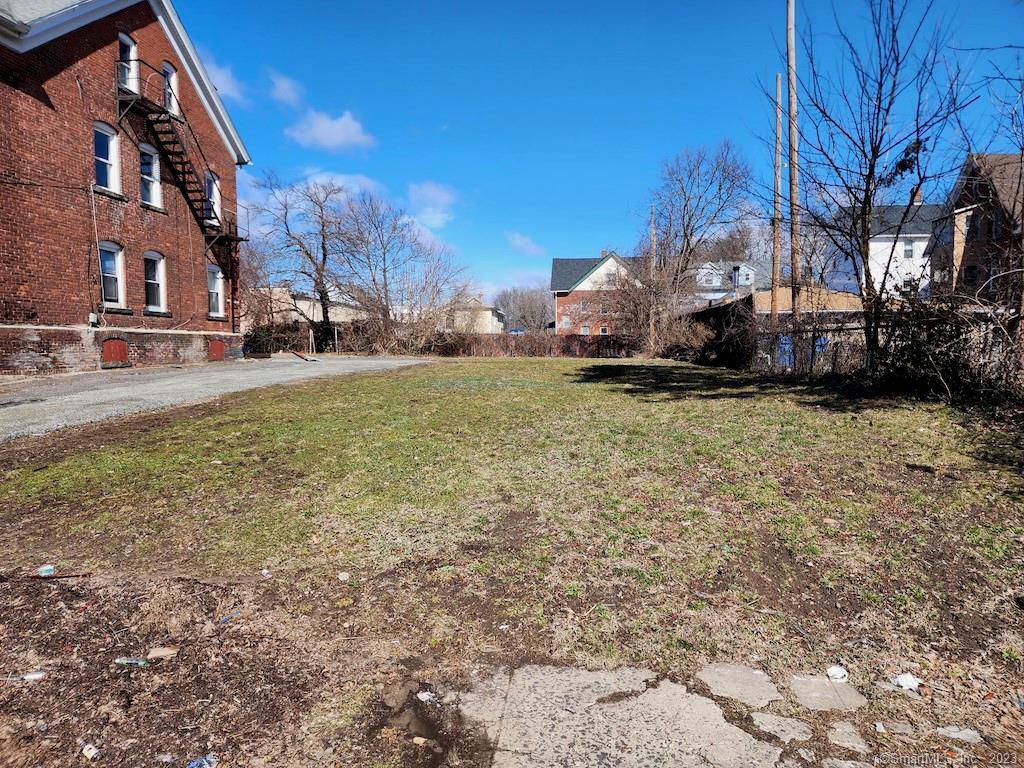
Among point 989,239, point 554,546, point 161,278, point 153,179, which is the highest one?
point 153,179

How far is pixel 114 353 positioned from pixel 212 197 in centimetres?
732

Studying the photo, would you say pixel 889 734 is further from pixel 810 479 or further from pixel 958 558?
pixel 810 479

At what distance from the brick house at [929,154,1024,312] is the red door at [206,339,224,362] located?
63.4ft

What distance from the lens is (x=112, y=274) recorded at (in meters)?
15.1

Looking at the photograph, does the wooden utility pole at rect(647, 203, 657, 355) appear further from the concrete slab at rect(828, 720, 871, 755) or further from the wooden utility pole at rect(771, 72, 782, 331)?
the concrete slab at rect(828, 720, 871, 755)

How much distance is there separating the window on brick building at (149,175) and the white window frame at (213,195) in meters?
1.77

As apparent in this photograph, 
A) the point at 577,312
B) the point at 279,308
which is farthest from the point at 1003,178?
the point at 577,312

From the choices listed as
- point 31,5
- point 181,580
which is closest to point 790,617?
point 181,580

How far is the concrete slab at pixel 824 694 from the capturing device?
2006 millimetres

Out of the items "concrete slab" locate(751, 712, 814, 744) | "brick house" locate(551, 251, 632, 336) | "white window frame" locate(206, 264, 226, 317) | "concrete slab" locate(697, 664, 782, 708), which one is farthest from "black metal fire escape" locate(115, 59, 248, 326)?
"brick house" locate(551, 251, 632, 336)

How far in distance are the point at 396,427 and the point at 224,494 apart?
2421 mm

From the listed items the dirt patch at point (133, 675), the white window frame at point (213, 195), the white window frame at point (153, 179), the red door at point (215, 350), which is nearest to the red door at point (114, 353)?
the red door at point (215, 350)

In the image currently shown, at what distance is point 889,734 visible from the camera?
187 centimetres

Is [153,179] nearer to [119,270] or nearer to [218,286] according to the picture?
[119,270]
